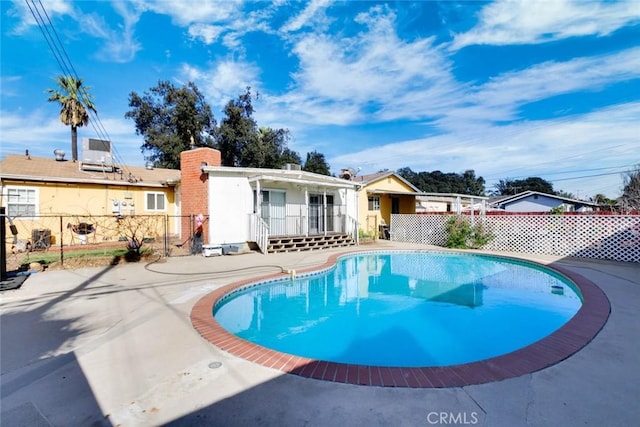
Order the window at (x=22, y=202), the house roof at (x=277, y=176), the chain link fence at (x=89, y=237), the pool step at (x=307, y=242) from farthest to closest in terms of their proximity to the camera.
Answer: the pool step at (x=307, y=242), the window at (x=22, y=202), the house roof at (x=277, y=176), the chain link fence at (x=89, y=237)

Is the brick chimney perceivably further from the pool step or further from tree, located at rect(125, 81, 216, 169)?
tree, located at rect(125, 81, 216, 169)

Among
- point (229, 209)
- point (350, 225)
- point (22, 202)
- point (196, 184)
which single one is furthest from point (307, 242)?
point (22, 202)

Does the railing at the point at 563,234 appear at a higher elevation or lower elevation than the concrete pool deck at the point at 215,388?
higher

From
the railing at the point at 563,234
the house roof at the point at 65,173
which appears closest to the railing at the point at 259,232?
the house roof at the point at 65,173

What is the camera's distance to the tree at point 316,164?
40.1 metres

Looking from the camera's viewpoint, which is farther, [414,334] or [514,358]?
[414,334]

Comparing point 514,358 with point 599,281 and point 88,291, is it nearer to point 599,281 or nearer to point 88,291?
point 599,281

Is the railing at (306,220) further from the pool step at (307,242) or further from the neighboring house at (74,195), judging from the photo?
the neighboring house at (74,195)

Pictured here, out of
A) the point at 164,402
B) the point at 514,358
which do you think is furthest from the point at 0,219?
the point at 514,358

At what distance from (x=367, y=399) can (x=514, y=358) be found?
Answer: 204 cm

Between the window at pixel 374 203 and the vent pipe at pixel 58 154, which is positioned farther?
the window at pixel 374 203

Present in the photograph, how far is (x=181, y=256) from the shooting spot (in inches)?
467

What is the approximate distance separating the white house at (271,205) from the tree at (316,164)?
72.1 feet

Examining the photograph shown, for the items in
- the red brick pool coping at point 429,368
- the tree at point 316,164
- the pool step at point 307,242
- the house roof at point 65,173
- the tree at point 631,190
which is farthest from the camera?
the tree at point 316,164
